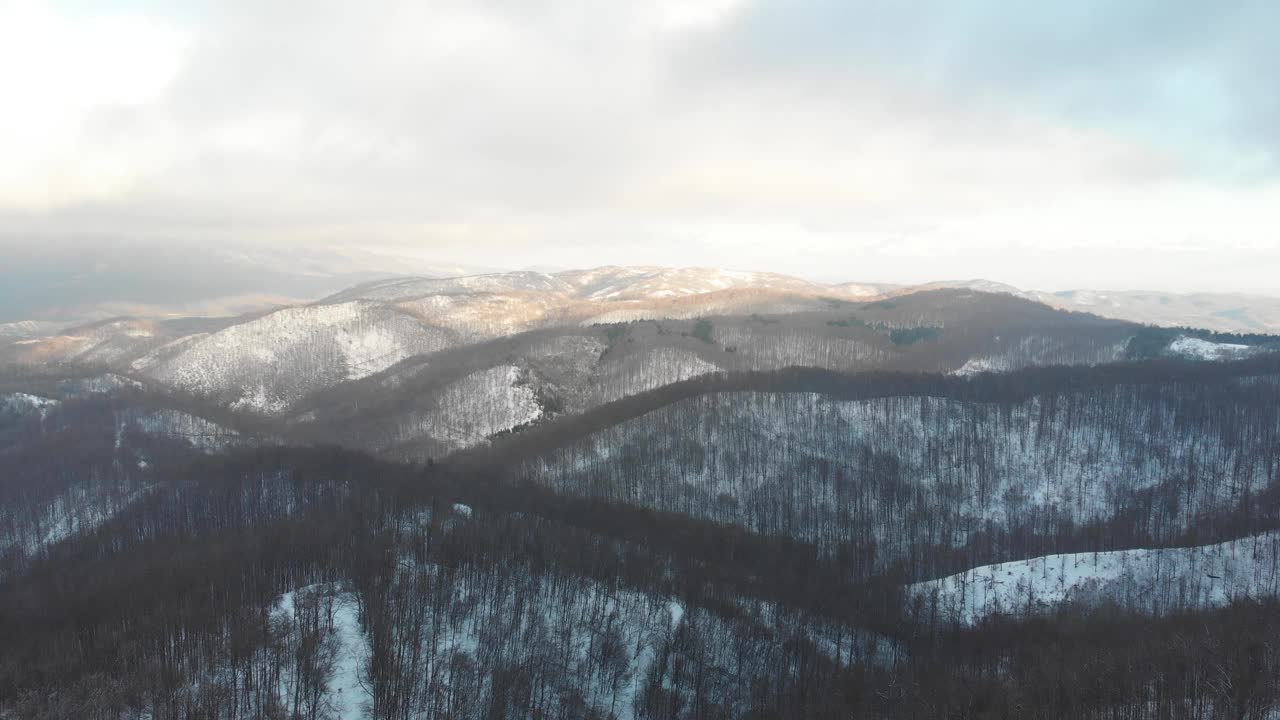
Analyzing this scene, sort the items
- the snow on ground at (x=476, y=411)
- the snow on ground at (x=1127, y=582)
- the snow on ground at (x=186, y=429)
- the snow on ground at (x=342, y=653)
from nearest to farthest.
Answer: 1. the snow on ground at (x=342, y=653)
2. the snow on ground at (x=1127, y=582)
3. the snow on ground at (x=186, y=429)
4. the snow on ground at (x=476, y=411)

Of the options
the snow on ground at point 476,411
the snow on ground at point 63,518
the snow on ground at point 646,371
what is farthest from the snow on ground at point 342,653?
the snow on ground at point 646,371

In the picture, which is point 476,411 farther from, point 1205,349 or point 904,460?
point 1205,349

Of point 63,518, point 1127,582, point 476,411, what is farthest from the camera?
point 476,411

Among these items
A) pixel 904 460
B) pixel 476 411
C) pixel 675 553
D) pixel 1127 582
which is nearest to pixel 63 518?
pixel 476 411

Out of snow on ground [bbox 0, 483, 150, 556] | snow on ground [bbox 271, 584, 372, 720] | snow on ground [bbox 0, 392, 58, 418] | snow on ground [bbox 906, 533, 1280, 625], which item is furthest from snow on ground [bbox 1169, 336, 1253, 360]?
snow on ground [bbox 0, 392, 58, 418]

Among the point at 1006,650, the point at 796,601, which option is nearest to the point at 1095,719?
the point at 1006,650

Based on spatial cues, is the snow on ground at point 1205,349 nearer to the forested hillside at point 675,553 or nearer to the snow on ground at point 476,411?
the forested hillside at point 675,553
